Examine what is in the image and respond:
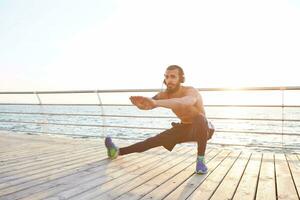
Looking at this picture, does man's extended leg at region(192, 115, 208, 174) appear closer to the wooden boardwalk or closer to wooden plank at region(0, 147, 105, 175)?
the wooden boardwalk

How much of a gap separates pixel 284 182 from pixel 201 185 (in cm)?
77

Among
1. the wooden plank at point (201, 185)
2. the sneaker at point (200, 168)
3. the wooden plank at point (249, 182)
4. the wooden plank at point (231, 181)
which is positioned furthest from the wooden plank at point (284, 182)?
the sneaker at point (200, 168)

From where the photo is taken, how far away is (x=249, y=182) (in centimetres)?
305

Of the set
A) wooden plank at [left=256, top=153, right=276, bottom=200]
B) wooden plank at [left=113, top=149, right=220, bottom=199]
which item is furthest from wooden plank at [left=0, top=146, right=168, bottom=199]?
wooden plank at [left=256, top=153, right=276, bottom=200]

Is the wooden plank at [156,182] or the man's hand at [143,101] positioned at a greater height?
the man's hand at [143,101]

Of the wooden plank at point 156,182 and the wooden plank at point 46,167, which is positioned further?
the wooden plank at point 46,167

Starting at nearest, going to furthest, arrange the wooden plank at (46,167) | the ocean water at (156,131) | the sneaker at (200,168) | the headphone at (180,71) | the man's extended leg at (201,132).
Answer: the wooden plank at (46,167) → the sneaker at (200,168) → the man's extended leg at (201,132) → the headphone at (180,71) → the ocean water at (156,131)

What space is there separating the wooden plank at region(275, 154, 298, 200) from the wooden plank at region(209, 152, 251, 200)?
34 centimetres

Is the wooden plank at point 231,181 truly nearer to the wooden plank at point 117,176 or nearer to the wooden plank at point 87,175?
the wooden plank at point 117,176

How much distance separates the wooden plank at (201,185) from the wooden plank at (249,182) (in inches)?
7.6

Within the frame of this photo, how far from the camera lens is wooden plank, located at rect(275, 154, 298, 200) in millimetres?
2652

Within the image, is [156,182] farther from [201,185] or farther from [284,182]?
[284,182]

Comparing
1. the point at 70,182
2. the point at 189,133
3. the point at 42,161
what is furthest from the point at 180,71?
the point at 42,161

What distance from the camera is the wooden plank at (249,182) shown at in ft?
8.58
